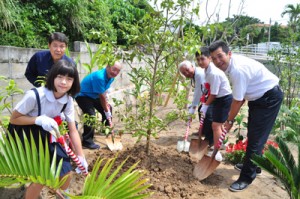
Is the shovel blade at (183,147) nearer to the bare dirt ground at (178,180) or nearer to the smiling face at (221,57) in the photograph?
the bare dirt ground at (178,180)

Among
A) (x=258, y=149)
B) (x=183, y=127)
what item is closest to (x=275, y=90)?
(x=258, y=149)

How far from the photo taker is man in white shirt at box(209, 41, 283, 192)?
3078 millimetres

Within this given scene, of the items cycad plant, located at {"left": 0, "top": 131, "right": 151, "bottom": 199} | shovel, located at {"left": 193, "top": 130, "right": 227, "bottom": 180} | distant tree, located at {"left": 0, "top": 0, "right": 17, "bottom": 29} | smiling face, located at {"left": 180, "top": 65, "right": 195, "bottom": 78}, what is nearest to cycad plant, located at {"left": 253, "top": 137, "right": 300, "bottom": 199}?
shovel, located at {"left": 193, "top": 130, "right": 227, "bottom": 180}

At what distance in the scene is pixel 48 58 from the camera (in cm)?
337

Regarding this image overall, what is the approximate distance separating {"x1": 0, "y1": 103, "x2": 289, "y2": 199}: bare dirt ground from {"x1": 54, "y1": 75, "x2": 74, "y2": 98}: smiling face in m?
1.04

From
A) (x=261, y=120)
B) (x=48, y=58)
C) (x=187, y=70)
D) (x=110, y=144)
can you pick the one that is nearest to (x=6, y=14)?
(x=48, y=58)

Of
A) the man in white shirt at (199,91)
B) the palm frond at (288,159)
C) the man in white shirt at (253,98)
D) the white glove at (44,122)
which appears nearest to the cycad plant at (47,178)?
the white glove at (44,122)

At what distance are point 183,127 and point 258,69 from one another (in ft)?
9.77

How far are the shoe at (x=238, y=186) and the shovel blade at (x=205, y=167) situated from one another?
0.97ft

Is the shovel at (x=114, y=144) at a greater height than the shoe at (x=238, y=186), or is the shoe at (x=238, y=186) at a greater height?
the shovel at (x=114, y=144)

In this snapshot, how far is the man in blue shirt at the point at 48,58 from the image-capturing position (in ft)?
10.6

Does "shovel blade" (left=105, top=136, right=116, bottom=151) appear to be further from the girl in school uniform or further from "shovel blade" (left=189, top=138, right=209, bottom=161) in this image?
the girl in school uniform

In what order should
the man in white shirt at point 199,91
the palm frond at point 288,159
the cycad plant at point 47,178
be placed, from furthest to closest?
the man in white shirt at point 199,91 → the palm frond at point 288,159 → the cycad plant at point 47,178

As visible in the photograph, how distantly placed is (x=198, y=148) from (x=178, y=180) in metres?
1.09
